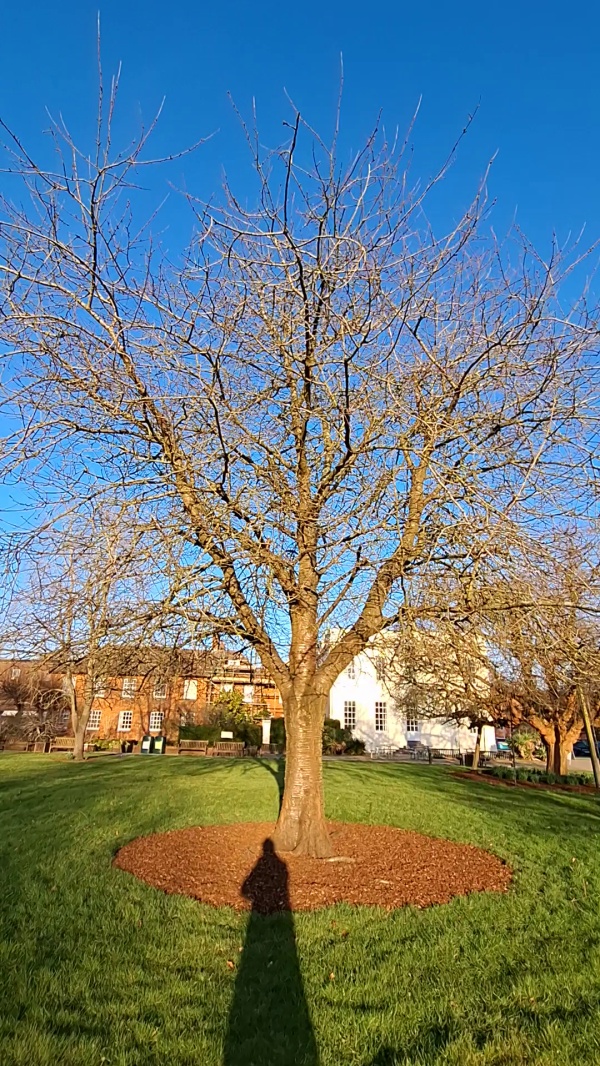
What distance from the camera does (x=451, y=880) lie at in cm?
680

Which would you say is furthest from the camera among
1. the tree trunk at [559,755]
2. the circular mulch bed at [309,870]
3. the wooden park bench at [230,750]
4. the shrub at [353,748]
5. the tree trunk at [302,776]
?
the shrub at [353,748]


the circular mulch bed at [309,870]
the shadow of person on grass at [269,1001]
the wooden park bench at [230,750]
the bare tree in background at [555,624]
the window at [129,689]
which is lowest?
the wooden park bench at [230,750]

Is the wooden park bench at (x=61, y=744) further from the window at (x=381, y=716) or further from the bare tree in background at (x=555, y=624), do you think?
the bare tree in background at (x=555, y=624)

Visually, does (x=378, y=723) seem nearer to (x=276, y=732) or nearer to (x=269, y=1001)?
(x=276, y=732)

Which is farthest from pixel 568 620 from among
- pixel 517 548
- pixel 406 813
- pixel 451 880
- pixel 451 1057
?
pixel 406 813

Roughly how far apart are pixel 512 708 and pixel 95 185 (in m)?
20.1

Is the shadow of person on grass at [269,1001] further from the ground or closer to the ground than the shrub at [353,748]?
further from the ground

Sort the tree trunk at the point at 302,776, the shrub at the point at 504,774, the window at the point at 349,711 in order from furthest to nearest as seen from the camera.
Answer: the window at the point at 349,711
the shrub at the point at 504,774
the tree trunk at the point at 302,776

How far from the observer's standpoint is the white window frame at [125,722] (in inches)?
1738

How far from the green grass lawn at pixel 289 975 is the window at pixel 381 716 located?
124ft

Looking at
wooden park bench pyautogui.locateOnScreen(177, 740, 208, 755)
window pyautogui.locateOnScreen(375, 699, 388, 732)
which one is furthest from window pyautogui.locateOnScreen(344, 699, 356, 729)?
wooden park bench pyautogui.locateOnScreen(177, 740, 208, 755)

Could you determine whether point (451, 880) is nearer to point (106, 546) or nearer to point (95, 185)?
point (106, 546)

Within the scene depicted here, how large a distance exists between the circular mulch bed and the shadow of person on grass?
411 millimetres

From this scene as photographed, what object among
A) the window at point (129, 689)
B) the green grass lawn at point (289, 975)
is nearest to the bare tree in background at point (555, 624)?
the green grass lawn at point (289, 975)
